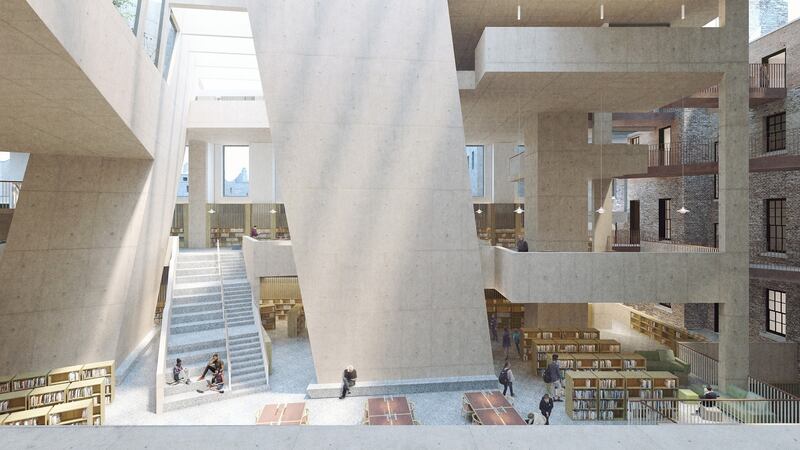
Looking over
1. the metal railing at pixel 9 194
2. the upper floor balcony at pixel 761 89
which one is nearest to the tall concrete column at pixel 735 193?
the upper floor balcony at pixel 761 89

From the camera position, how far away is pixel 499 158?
92.2ft

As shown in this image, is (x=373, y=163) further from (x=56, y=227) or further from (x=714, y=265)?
(x=714, y=265)

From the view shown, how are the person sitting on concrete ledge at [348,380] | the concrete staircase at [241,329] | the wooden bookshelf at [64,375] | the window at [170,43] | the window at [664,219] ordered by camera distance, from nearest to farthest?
the wooden bookshelf at [64,375]
the person sitting on concrete ledge at [348,380]
the concrete staircase at [241,329]
the window at [170,43]
the window at [664,219]

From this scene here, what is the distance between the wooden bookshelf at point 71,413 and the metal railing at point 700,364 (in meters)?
16.3

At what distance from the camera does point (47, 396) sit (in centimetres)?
1048

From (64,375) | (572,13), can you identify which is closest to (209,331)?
(64,375)

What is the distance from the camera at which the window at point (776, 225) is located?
54.9 ft

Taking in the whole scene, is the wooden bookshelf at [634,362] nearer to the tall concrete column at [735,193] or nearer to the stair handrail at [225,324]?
the tall concrete column at [735,193]

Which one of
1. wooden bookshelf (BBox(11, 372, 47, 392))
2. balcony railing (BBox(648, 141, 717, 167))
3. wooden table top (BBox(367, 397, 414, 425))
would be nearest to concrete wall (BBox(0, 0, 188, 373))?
wooden bookshelf (BBox(11, 372, 47, 392))

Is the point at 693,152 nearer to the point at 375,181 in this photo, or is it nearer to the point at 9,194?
the point at 375,181

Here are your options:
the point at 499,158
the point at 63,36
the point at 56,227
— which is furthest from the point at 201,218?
the point at 63,36

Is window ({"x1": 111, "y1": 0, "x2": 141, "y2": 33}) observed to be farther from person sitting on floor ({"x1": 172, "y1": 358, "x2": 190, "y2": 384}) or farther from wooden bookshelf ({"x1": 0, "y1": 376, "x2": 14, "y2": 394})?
wooden bookshelf ({"x1": 0, "y1": 376, "x2": 14, "y2": 394})

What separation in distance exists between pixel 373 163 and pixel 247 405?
7079 millimetres

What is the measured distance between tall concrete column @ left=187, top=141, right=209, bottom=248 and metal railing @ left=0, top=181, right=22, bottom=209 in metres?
8.68
